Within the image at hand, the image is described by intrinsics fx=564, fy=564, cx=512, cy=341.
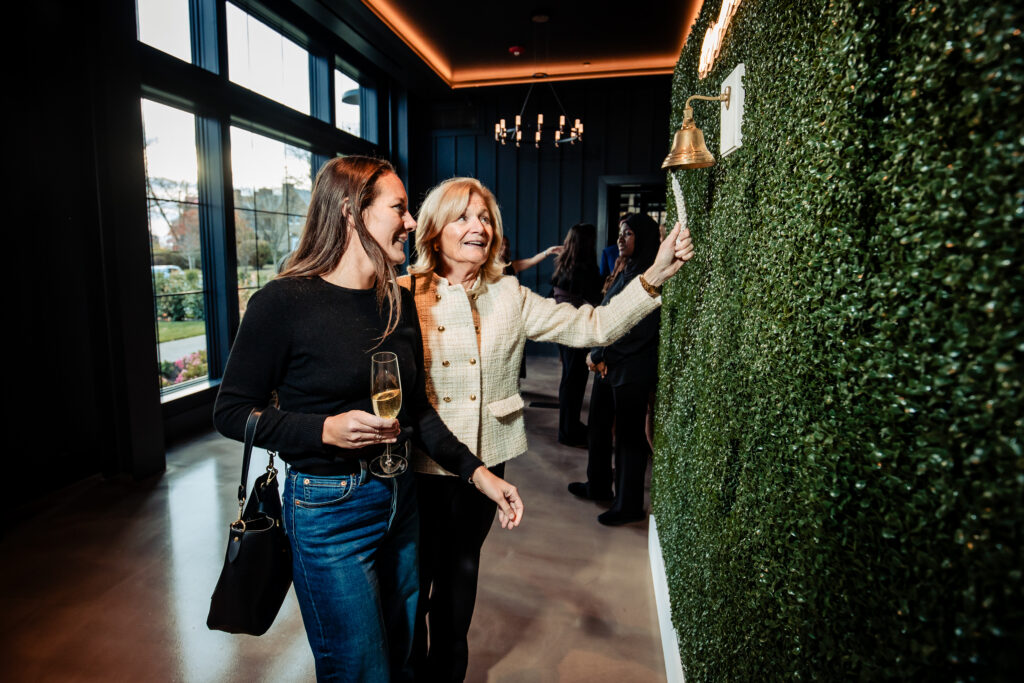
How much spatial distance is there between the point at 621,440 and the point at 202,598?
211cm

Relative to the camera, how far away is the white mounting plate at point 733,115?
1.22 meters

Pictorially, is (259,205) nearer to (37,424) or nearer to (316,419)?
(37,424)

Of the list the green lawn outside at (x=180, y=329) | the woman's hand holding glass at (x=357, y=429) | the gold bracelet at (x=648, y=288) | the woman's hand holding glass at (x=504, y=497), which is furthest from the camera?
the green lawn outside at (x=180, y=329)

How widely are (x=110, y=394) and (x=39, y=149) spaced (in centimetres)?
154

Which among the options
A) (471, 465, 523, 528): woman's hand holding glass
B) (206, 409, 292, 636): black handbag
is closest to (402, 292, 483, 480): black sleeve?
(471, 465, 523, 528): woman's hand holding glass

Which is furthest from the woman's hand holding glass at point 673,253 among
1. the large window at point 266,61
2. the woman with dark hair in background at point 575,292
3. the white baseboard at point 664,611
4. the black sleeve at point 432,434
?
the large window at point 266,61

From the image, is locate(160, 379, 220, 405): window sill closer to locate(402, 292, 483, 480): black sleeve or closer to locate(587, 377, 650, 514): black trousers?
locate(587, 377, 650, 514): black trousers

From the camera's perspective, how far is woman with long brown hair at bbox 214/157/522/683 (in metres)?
1.27

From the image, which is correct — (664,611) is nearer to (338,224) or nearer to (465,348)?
(465,348)

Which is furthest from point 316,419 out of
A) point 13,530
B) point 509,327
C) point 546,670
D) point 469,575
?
point 13,530

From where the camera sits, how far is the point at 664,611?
2.23 m

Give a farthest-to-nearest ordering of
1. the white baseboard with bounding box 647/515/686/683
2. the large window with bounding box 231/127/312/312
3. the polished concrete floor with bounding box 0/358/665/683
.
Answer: the large window with bounding box 231/127/312/312, the polished concrete floor with bounding box 0/358/665/683, the white baseboard with bounding box 647/515/686/683

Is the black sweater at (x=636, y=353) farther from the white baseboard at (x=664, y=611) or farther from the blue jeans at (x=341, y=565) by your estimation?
the blue jeans at (x=341, y=565)

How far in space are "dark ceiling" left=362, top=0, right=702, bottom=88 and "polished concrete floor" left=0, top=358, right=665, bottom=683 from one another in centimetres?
524
